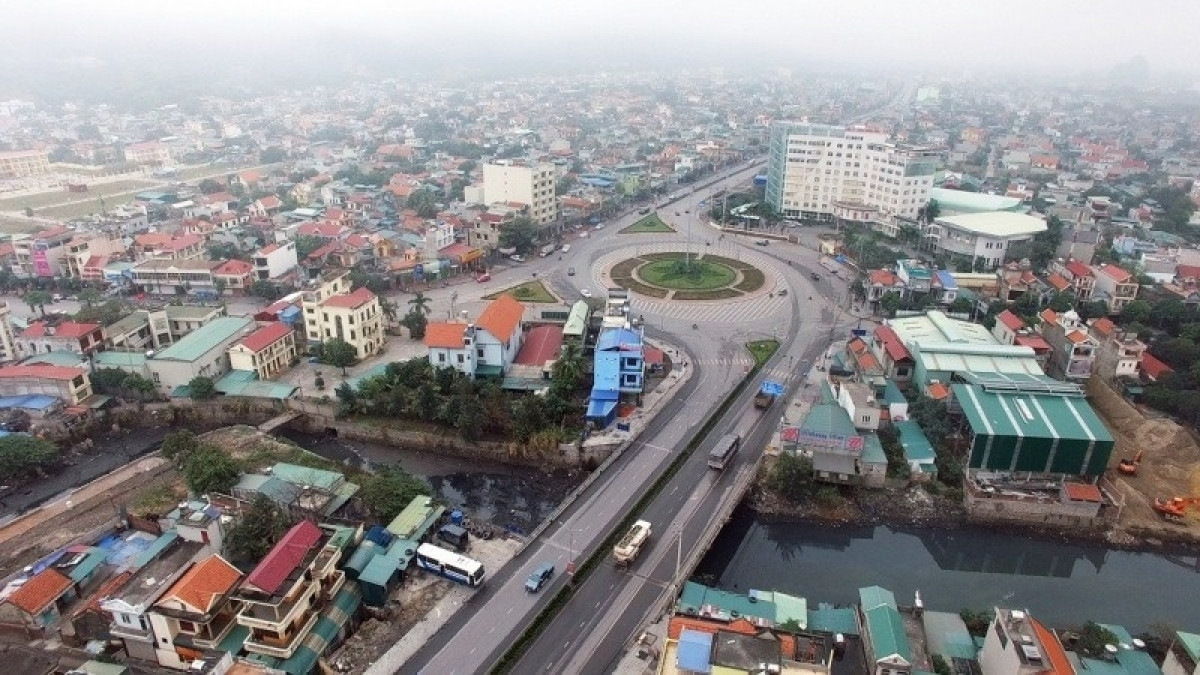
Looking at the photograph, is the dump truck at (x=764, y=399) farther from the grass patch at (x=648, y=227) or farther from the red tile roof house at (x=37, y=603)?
the grass patch at (x=648, y=227)

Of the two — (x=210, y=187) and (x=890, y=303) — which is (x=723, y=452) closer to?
(x=890, y=303)

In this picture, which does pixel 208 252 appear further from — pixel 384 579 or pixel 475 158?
pixel 475 158

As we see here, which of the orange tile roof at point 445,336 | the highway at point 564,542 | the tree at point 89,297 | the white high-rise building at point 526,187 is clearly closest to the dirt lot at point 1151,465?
the highway at point 564,542

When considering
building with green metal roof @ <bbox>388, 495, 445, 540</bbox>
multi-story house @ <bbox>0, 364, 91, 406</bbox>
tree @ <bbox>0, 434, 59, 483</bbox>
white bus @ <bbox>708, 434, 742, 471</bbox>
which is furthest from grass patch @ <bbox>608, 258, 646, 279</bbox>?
tree @ <bbox>0, 434, 59, 483</bbox>

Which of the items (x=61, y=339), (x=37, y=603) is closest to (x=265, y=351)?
(x=61, y=339)

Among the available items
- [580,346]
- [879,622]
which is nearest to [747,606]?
[879,622]

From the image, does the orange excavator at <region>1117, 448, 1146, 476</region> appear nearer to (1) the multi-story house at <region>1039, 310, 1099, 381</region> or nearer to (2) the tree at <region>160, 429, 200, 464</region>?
(1) the multi-story house at <region>1039, 310, 1099, 381</region>
